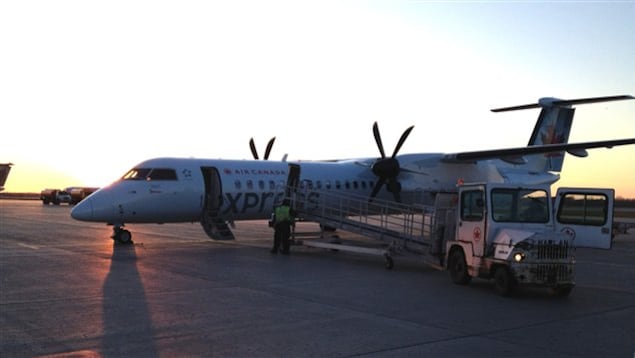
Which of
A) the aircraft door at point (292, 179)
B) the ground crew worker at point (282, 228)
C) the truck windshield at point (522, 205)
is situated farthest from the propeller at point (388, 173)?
the truck windshield at point (522, 205)

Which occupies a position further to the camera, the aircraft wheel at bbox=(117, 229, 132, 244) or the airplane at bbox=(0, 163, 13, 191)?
the airplane at bbox=(0, 163, 13, 191)

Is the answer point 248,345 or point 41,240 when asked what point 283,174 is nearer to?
point 41,240

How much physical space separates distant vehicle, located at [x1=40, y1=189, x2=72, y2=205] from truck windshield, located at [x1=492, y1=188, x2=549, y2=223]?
60.0 metres

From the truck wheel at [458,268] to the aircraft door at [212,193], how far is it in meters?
A: 9.04

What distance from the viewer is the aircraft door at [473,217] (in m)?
11.4

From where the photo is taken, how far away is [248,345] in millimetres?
6695

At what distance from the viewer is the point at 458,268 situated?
39.5 feet

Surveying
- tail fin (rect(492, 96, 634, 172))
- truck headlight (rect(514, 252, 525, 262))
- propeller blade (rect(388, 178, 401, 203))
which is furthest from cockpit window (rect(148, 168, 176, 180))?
tail fin (rect(492, 96, 634, 172))

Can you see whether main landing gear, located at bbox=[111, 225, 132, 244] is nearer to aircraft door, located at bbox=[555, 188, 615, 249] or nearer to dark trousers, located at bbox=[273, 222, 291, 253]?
dark trousers, located at bbox=[273, 222, 291, 253]

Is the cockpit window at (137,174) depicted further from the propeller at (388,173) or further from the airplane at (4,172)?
the airplane at (4,172)

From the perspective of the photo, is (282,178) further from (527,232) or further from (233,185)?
(527,232)

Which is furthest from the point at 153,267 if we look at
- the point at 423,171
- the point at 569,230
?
the point at 423,171

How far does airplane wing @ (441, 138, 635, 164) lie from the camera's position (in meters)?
19.9

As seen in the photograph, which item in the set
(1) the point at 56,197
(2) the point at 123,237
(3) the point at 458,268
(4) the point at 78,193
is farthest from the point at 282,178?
(1) the point at 56,197
